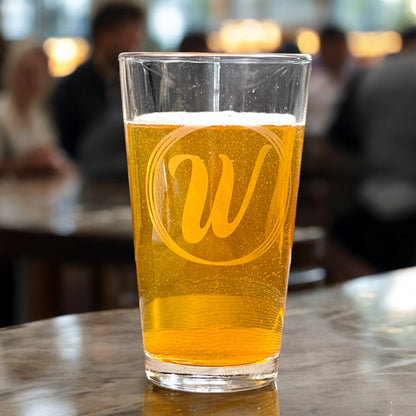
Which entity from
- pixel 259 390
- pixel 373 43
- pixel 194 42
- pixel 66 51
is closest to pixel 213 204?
pixel 259 390

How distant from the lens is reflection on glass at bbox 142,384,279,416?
0.48 m

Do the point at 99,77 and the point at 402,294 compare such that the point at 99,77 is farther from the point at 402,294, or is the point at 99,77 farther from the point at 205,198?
the point at 205,198

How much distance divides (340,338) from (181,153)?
214mm

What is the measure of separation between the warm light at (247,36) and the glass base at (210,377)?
924cm

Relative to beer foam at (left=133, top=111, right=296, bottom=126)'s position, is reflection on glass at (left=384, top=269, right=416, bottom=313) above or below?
below

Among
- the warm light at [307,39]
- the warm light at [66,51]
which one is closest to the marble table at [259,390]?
the warm light at [66,51]

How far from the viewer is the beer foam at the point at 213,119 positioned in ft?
1.73

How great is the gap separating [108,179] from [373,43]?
7033mm

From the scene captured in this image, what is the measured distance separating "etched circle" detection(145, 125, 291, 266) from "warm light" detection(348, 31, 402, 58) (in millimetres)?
9251

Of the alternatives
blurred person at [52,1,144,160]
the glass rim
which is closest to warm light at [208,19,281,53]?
blurred person at [52,1,144,160]

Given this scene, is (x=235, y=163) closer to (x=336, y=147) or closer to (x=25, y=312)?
(x=25, y=312)

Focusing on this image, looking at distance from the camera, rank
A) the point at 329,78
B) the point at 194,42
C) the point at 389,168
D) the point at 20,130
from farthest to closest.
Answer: the point at 329,78 → the point at 194,42 → the point at 20,130 → the point at 389,168

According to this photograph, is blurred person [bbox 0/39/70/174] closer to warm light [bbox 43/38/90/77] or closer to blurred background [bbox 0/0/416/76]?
blurred background [bbox 0/0/416/76]

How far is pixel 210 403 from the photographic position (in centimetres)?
50
